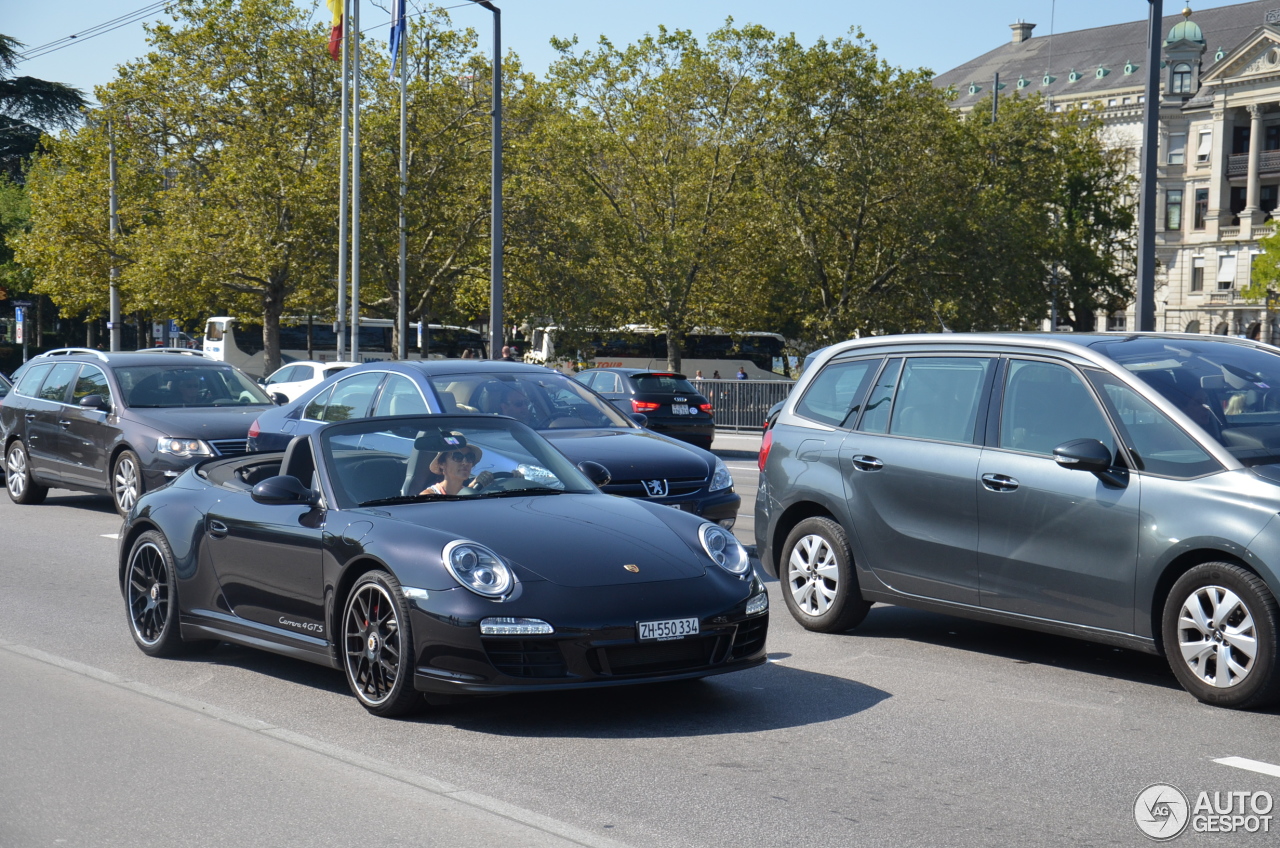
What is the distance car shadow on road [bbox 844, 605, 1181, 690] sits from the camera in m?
7.27

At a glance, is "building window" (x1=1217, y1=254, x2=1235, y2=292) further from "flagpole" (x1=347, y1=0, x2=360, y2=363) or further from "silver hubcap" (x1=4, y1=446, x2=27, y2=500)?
"silver hubcap" (x1=4, y1=446, x2=27, y2=500)

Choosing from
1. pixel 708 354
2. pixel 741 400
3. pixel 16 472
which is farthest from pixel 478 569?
pixel 708 354

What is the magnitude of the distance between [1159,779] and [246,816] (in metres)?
3.12

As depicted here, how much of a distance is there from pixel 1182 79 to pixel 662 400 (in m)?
79.5

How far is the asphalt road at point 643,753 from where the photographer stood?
4.64m

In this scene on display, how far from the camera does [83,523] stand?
47.1 feet

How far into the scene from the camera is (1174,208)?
9356cm

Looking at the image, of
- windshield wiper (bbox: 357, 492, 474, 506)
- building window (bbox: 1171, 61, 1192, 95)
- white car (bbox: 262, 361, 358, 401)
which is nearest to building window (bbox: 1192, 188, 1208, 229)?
building window (bbox: 1171, 61, 1192, 95)

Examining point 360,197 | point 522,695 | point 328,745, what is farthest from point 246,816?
point 360,197

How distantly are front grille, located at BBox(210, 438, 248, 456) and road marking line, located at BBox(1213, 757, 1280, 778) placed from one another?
34.2 feet

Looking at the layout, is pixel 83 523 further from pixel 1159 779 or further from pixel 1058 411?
pixel 1159 779

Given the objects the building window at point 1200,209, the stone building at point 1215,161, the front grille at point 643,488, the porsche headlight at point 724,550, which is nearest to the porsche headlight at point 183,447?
the front grille at point 643,488

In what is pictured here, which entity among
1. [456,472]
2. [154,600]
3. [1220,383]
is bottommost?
[154,600]

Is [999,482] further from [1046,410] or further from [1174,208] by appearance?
[1174,208]
